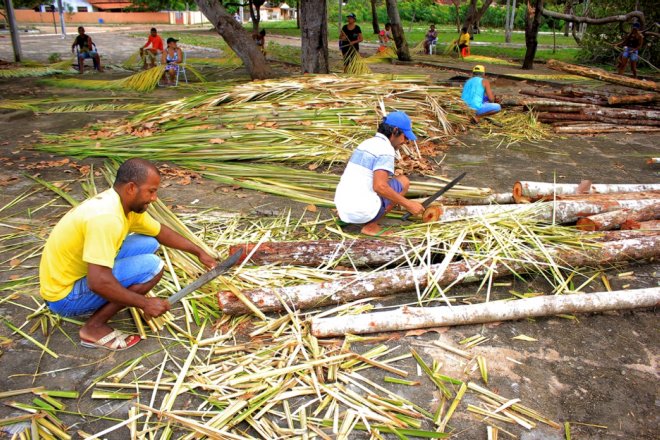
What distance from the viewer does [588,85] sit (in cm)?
1042

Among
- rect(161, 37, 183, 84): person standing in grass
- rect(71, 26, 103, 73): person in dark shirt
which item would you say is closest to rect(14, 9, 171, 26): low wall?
rect(71, 26, 103, 73): person in dark shirt

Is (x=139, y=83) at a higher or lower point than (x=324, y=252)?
higher

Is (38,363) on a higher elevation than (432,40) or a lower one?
lower

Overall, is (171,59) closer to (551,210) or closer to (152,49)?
(152,49)

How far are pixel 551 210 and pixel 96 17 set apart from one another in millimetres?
44642

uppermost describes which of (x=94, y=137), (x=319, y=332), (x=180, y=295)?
(x=94, y=137)

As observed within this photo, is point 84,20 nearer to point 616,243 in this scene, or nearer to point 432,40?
point 432,40

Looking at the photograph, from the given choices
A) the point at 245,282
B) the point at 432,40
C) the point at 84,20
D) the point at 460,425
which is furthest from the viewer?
the point at 84,20

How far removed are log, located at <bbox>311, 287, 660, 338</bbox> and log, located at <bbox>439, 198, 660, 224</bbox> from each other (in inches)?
34.8

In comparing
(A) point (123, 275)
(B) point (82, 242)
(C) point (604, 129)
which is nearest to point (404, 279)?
(A) point (123, 275)

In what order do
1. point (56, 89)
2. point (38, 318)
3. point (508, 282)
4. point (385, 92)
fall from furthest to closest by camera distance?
point (56, 89) → point (385, 92) → point (508, 282) → point (38, 318)

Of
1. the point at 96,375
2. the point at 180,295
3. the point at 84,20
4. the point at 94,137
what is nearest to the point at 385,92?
the point at 94,137

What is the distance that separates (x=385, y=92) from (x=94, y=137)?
3778 mm

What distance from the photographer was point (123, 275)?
2.60 meters
